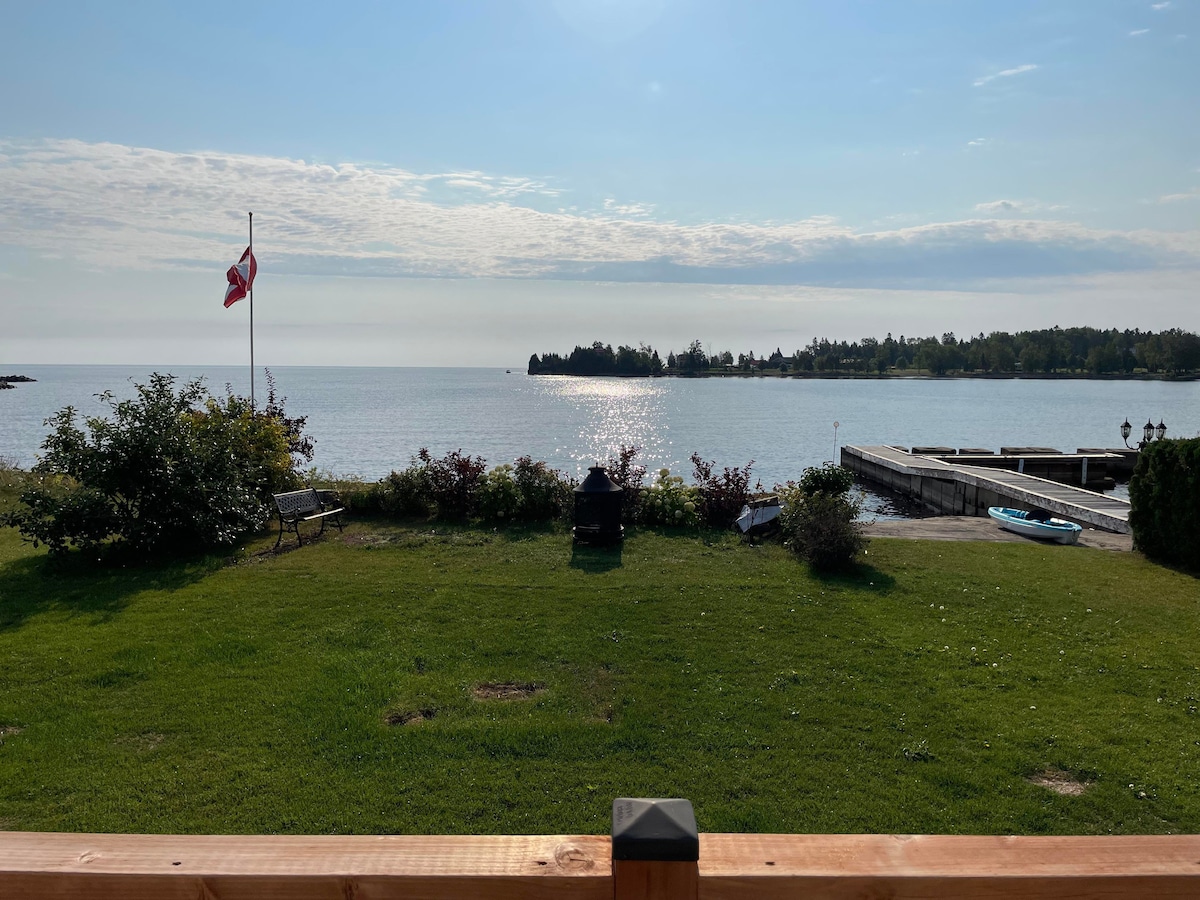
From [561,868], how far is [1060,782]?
212 inches

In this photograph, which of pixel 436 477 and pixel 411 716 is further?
pixel 436 477

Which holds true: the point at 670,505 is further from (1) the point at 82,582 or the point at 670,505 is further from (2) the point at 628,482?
(1) the point at 82,582

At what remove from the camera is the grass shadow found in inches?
431

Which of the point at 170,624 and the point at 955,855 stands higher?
the point at 955,855

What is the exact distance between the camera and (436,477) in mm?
14789

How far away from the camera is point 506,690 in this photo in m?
6.82

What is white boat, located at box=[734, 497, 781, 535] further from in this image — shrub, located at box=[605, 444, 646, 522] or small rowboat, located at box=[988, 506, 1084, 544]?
small rowboat, located at box=[988, 506, 1084, 544]

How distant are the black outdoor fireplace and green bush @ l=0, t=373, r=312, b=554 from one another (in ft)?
17.0

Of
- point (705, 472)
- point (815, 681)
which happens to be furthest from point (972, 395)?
point (815, 681)

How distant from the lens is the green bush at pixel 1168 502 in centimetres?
1144

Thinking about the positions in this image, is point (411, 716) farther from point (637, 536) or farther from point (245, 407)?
point (245, 407)

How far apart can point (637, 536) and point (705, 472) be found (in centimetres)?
261

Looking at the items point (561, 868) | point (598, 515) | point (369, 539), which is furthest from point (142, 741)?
point (598, 515)

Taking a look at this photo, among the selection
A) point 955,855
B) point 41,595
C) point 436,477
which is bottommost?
point 41,595
